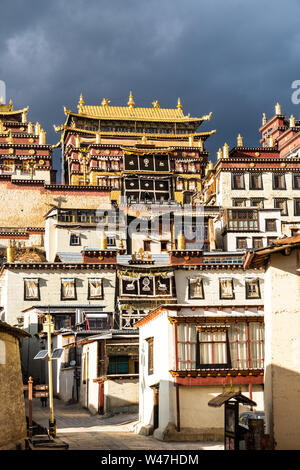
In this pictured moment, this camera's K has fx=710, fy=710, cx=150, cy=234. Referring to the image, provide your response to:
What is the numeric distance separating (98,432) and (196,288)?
81.8 feet

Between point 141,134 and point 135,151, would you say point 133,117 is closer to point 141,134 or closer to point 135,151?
point 141,134

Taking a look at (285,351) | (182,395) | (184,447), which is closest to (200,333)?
(182,395)

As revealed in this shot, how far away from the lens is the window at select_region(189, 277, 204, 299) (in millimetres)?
55094

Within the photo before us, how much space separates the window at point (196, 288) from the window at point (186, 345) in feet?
82.8

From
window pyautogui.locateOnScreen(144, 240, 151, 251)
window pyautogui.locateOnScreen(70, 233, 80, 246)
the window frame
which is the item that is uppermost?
the window frame

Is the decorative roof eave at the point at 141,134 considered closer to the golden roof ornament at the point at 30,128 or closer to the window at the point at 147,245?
the golden roof ornament at the point at 30,128

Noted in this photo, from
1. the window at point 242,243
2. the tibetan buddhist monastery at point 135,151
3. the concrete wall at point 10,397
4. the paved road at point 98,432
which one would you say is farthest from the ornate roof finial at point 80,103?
the concrete wall at point 10,397

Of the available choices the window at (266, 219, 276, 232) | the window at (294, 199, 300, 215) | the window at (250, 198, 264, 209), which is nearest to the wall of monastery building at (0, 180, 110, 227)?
the window at (250, 198, 264, 209)

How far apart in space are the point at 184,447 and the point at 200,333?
17.1 feet

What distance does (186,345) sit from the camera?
29.7m

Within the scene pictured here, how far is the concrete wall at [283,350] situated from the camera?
20359 mm

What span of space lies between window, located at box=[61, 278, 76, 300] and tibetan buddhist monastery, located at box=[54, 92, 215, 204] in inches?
932

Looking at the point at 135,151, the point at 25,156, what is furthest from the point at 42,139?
the point at 135,151

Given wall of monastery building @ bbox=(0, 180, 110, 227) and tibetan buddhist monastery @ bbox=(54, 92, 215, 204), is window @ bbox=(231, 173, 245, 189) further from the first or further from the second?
wall of monastery building @ bbox=(0, 180, 110, 227)
